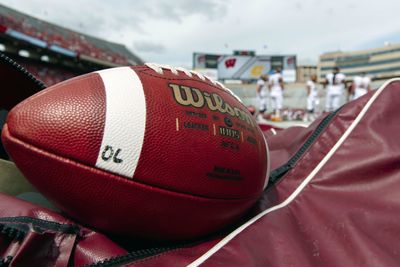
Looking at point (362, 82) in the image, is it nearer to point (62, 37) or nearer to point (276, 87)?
point (276, 87)

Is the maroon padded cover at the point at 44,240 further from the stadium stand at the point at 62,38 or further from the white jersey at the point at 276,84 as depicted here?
the stadium stand at the point at 62,38

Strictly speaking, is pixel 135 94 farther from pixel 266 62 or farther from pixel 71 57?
pixel 266 62

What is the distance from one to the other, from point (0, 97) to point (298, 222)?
681 millimetres

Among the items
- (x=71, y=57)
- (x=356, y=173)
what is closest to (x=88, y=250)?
(x=356, y=173)

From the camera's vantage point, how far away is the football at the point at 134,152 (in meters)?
0.46

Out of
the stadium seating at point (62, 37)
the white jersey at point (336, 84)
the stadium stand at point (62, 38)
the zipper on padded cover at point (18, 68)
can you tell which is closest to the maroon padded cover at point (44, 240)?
the zipper on padded cover at point (18, 68)

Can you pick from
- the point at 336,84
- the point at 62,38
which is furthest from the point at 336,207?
the point at 62,38

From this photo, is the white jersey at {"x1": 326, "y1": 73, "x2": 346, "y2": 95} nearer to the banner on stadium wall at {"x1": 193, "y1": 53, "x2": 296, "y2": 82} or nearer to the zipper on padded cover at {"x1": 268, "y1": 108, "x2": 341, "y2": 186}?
the zipper on padded cover at {"x1": 268, "y1": 108, "x2": 341, "y2": 186}

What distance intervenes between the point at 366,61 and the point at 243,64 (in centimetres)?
3717

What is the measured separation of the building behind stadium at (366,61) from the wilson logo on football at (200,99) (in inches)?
1784

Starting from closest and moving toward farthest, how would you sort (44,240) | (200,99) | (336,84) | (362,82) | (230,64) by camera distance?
(44,240)
(200,99)
(362,82)
(336,84)
(230,64)

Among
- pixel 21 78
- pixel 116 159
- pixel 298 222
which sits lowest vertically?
pixel 298 222

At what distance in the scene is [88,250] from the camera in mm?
469

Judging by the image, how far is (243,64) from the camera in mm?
13945
